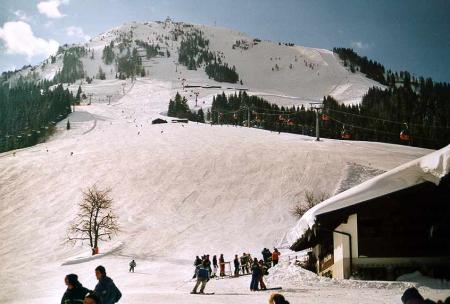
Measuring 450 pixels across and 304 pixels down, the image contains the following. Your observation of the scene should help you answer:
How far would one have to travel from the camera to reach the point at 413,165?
13.8 metres

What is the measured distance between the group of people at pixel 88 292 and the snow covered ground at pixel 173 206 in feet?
21.2

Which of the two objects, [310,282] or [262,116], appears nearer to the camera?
[310,282]

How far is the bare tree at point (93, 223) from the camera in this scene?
40.9 metres

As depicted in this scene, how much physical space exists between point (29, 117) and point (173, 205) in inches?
3843

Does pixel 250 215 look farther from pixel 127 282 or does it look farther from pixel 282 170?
pixel 127 282

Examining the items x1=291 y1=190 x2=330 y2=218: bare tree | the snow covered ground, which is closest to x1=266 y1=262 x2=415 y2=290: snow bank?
the snow covered ground

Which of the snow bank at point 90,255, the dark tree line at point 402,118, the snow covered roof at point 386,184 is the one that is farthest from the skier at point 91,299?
the dark tree line at point 402,118

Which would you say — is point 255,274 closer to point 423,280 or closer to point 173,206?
point 423,280

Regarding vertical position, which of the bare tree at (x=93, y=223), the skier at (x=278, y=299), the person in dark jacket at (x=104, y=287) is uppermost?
the skier at (x=278, y=299)

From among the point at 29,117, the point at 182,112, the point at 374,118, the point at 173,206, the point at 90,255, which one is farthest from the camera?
the point at 182,112

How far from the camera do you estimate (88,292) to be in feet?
24.5

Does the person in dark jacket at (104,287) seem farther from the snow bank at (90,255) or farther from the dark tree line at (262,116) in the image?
the dark tree line at (262,116)

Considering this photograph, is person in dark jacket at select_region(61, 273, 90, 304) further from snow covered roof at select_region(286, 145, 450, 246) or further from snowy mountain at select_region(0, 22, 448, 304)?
snow covered roof at select_region(286, 145, 450, 246)

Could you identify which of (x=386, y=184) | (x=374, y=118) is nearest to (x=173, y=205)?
(x=386, y=184)
